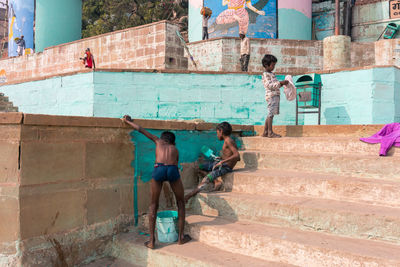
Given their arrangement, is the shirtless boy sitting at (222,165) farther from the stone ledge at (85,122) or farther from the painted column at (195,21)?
the painted column at (195,21)

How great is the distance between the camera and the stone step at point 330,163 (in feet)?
12.6

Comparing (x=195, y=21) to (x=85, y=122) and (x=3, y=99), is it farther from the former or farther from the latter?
(x=85, y=122)

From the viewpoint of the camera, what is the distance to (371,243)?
118 inches

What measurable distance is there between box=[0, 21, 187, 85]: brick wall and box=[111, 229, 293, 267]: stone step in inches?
319

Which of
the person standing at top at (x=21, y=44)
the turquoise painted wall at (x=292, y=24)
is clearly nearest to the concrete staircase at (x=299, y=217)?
the turquoise painted wall at (x=292, y=24)

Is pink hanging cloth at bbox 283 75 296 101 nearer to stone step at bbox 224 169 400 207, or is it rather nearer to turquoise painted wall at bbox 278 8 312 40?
stone step at bbox 224 169 400 207

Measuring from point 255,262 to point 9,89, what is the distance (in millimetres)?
10203

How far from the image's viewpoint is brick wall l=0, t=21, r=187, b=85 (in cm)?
1130

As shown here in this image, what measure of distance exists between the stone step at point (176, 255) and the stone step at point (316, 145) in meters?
2.15

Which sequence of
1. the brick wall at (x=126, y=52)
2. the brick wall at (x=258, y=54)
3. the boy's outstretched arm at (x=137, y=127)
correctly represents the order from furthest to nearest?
the brick wall at (x=258, y=54) → the brick wall at (x=126, y=52) → the boy's outstretched arm at (x=137, y=127)

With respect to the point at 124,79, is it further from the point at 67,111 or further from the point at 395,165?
the point at 395,165

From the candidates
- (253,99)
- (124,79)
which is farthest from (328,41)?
(124,79)

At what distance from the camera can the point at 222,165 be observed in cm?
455

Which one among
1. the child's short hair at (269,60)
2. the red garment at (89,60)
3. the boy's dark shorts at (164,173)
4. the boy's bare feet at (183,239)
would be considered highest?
the red garment at (89,60)
